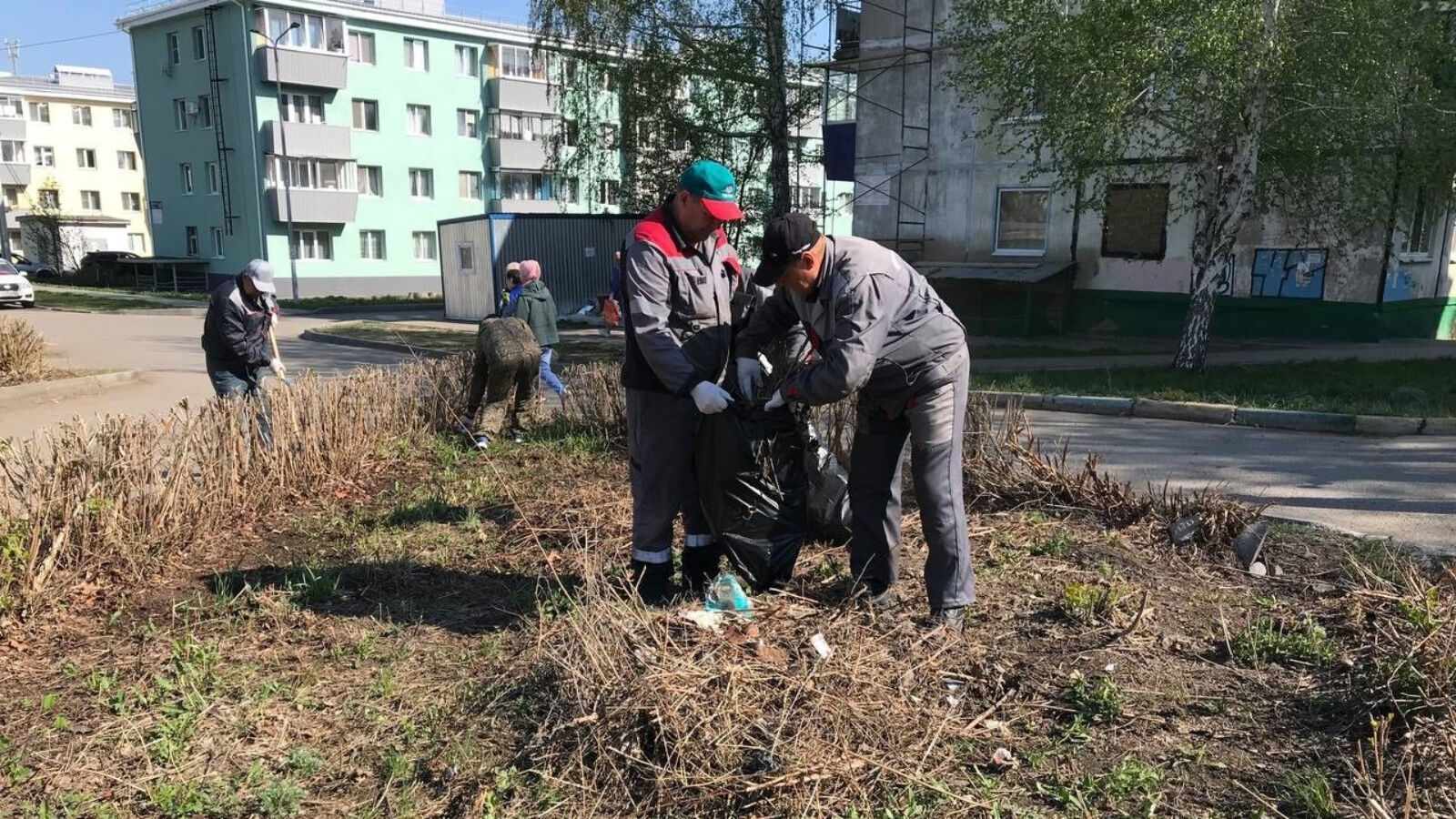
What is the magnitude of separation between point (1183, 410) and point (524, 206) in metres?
35.6

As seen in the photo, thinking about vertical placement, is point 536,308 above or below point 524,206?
below

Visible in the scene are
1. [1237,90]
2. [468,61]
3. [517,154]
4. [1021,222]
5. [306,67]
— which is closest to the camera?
[1237,90]

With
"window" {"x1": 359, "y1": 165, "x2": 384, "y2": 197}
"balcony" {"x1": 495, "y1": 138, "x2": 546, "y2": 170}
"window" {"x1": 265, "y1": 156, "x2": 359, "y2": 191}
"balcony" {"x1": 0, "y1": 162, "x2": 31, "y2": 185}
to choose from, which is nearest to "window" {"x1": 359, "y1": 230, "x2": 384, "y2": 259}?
"window" {"x1": 359, "y1": 165, "x2": 384, "y2": 197}

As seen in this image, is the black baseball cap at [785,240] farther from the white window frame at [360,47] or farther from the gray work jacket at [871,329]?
the white window frame at [360,47]

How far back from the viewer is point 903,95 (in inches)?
848

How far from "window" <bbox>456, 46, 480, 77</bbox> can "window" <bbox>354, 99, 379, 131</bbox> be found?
363cm

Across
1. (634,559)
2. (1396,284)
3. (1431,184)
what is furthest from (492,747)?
(1396,284)

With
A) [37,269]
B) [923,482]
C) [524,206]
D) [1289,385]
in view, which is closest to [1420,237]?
[1289,385]

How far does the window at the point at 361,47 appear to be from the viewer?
121ft

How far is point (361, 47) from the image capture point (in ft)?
122

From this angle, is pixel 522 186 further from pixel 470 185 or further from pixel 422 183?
pixel 422 183

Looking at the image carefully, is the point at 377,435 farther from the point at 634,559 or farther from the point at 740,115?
the point at 740,115

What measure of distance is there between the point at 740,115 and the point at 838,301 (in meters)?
17.9

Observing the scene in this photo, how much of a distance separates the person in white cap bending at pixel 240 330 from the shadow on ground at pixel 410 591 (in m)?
2.47
